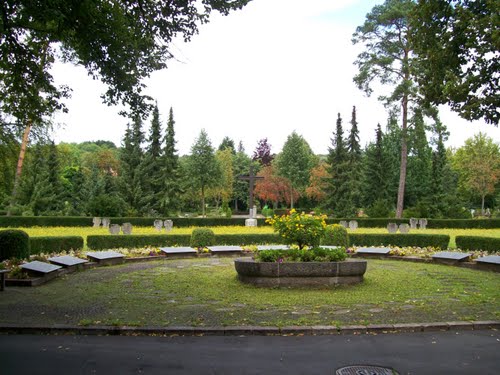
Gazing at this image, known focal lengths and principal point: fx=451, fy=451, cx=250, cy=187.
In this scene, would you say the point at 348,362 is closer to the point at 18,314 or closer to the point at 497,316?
the point at 497,316

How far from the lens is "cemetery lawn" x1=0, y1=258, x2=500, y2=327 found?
704cm

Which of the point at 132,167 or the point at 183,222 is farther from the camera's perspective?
the point at 132,167

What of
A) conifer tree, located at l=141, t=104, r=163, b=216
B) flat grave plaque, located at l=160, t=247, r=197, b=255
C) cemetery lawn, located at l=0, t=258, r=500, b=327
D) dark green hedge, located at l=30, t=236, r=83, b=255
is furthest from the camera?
conifer tree, located at l=141, t=104, r=163, b=216

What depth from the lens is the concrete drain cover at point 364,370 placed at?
15.7ft

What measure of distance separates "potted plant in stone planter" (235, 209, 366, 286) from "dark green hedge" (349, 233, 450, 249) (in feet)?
27.8

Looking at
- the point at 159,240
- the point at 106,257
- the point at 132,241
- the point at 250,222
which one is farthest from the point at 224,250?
the point at 250,222

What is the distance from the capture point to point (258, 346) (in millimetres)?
5746

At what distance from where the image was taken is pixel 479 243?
16.5 meters

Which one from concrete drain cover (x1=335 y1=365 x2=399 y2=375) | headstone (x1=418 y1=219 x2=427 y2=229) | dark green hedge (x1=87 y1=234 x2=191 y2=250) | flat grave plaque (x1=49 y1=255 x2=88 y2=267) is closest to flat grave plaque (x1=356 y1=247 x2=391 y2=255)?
dark green hedge (x1=87 y1=234 x2=191 y2=250)

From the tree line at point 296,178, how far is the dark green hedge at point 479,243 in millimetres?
16761

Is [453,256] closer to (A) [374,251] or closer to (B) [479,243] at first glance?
(A) [374,251]

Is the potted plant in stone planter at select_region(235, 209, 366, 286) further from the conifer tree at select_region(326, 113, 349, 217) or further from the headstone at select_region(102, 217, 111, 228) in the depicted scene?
the conifer tree at select_region(326, 113, 349, 217)

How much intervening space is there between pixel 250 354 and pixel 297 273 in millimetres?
4693

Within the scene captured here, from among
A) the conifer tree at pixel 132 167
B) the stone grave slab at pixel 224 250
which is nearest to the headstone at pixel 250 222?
the stone grave slab at pixel 224 250
